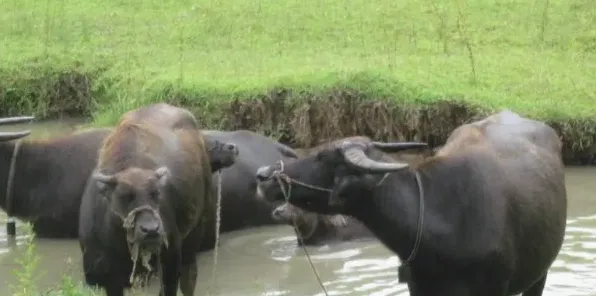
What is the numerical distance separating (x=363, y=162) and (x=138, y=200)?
4.17 ft

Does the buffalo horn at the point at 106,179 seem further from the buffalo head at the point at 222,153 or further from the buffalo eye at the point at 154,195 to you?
the buffalo head at the point at 222,153

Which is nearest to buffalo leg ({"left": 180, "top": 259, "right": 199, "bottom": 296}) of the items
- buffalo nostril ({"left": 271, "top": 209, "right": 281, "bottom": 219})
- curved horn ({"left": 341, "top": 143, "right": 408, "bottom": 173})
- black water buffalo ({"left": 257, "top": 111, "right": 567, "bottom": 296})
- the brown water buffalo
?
the brown water buffalo

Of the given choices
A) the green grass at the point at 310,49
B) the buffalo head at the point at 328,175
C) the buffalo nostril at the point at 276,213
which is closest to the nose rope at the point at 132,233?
the buffalo head at the point at 328,175

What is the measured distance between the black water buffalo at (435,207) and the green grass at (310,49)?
14.8ft

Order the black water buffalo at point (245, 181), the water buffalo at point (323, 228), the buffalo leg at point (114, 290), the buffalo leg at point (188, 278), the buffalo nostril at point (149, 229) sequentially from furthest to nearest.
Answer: the black water buffalo at point (245, 181) → the water buffalo at point (323, 228) → the buffalo leg at point (188, 278) → the buffalo leg at point (114, 290) → the buffalo nostril at point (149, 229)

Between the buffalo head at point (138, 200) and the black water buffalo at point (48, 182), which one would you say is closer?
the buffalo head at point (138, 200)

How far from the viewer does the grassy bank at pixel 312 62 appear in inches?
411

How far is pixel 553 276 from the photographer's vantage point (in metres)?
7.89

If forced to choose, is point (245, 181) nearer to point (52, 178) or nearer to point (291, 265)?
point (291, 265)

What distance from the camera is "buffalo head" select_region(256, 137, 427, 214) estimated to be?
5.64 metres

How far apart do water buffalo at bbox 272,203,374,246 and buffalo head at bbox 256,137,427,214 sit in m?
2.67

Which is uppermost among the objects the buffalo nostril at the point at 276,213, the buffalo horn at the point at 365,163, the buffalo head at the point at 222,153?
the buffalo horn at the point at 365,163

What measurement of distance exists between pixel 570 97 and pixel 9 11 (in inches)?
311

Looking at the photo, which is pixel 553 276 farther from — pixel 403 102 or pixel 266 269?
pixel 403 102
